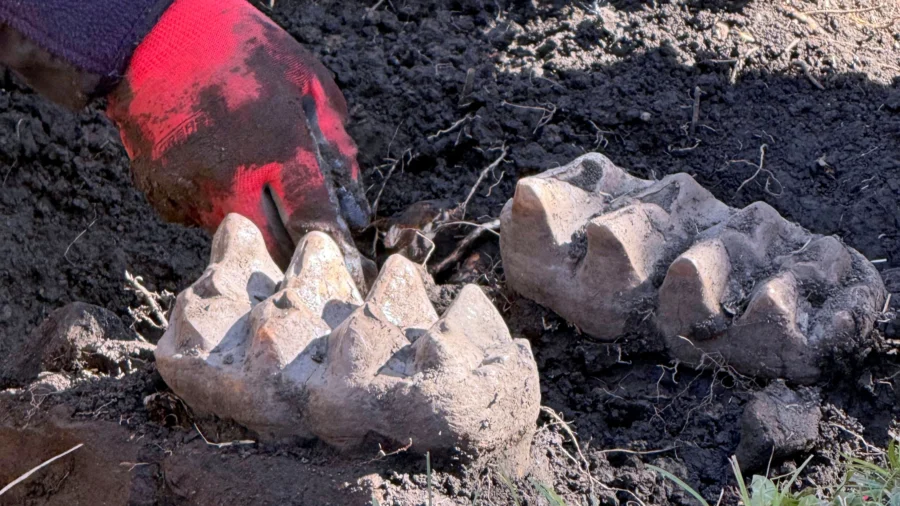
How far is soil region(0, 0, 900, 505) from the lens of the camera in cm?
145

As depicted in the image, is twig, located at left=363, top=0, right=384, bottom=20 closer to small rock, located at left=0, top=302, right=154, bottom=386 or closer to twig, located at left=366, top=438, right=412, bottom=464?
small rock, located at left=0, top=302, right=154, bottom=386

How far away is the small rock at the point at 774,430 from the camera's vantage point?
1466 mm

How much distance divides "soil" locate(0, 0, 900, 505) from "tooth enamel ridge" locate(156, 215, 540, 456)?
0.06 metres

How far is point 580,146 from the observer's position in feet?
7.93

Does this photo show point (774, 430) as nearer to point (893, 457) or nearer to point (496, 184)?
point (893, 457)

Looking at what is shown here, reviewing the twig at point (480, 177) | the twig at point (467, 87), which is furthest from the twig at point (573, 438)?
the twig at point (467, 87)

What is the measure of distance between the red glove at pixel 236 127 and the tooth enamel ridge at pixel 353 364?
26.9 inches

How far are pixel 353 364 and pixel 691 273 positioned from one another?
2.08 feet

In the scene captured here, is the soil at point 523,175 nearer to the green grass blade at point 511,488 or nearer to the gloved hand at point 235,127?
the green grass blade at point 511,488

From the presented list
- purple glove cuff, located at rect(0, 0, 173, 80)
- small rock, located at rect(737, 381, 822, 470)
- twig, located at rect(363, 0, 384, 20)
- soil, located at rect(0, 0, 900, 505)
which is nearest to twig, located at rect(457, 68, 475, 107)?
soil, located at rect(0, 0, 900, 505)

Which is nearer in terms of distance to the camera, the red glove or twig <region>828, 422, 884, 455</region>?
twig <region>828, 422, 884, 455</region>

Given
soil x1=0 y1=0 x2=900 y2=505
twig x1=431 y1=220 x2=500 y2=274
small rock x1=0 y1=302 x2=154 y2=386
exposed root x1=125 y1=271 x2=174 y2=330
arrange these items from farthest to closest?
twig x1=431 y1=220 x2=500 y2=274, exposed root x1=125 y1=271 x2=174 y2=330, small rock x1=0 y1=302 x2=154 y2=386, soil x1=0 y1=0 x2=900 y2=505

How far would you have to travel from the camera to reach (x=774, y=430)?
1.47 m

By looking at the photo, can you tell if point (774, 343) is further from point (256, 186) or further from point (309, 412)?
point (256, 186)
